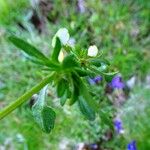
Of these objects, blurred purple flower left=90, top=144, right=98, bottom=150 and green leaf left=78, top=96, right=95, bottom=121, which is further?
blurred purple flower left=90, top=144, right=98, bottom=150

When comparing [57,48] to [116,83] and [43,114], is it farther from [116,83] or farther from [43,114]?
[116,83]

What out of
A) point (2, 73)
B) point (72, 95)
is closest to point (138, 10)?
point (2, 73)

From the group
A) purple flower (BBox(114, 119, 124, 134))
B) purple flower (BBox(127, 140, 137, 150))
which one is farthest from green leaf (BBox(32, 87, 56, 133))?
purple flower (BBox(114, 119, 124, 134))

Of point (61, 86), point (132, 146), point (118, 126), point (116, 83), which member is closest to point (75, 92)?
point (61, 86)

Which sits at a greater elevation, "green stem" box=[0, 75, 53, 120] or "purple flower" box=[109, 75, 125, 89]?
"purple flower" box=[109, 75, 125, 89]

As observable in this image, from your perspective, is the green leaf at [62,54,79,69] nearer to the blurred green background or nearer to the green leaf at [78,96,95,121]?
the green leaf at [78,96,95,121]

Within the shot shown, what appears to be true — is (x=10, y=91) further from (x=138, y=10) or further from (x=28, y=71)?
(x=138, y=10)

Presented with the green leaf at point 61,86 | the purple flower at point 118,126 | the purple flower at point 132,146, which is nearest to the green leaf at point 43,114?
the green leaf at point 61,86

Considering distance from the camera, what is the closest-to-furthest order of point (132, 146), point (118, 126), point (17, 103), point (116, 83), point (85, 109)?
point (17, 103) → point (85, 109) → point (132, 146) → point (118, 126) → point (116, 83)

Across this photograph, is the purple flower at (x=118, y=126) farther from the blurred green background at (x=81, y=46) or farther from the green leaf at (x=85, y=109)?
the green leaf at (x=85, y=109)

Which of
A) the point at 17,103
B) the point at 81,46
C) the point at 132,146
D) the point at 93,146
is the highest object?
the point at 81,46
